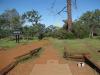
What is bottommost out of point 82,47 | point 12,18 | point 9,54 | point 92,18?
point 9,54

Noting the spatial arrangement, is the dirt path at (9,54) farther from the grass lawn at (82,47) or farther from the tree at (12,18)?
the tree at (12,18)

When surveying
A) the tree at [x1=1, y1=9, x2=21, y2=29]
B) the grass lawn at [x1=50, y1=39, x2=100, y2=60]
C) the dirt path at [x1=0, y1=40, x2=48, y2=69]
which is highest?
the tree at [x1=1, y1=9, x2=21, y2=29]

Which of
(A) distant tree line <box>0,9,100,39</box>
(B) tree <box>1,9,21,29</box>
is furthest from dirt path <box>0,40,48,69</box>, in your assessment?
(B) tree <box>1,9,21,29</box>

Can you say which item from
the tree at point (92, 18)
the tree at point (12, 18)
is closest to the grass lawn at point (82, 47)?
the tree at point (12, 18)

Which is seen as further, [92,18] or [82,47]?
[92,18]

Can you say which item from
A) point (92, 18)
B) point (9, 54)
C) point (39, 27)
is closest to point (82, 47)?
point (9, 54)

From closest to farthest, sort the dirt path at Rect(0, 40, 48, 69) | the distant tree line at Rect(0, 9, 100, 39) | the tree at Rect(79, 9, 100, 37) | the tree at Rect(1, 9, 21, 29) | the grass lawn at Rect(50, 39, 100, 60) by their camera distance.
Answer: the dirt path at Rect(0, 40, 48, 69) → the grass lawn at Rect(50, 39, 100, 60) → the distant tree line at Rect(0, 9, 100, 39) → the tree at Rect(1, 9, 21, 29) → the tree at Rect(79, 9, 100, 37)

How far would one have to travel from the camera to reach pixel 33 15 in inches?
1939

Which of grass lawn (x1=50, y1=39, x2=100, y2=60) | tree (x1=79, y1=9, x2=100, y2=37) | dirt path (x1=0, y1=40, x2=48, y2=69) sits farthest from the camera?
tree (x1=79, y1=9, x2=100, y2=37)

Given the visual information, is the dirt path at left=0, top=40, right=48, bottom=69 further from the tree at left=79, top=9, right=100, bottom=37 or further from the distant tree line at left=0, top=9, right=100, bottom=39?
the tree at left=79, top=9, right=100, bottom=37

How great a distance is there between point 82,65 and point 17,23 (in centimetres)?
4938

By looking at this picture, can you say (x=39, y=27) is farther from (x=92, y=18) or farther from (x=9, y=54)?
(x=92, y=18)

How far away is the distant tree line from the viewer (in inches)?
1091

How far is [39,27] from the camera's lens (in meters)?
42.3
